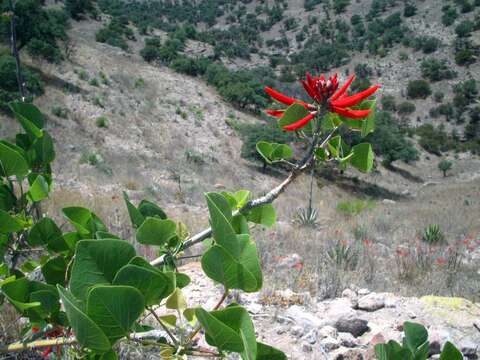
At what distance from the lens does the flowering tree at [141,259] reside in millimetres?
428

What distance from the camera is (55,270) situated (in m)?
0.76

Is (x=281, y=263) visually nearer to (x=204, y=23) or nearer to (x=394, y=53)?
(x=394, y=53)

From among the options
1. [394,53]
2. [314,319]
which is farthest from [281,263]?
[394,53]

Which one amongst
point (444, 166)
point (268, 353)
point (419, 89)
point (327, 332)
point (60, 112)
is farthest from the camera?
point (419, 89)

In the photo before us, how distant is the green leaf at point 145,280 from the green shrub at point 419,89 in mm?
39048

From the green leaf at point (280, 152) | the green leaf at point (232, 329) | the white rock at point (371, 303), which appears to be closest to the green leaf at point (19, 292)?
the green leaf at point (232, 329)

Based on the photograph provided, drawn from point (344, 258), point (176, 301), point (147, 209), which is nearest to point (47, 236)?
point (147, 209)

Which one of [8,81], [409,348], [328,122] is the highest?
[328,122]

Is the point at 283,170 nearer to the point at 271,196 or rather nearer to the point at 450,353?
the point at 271,196

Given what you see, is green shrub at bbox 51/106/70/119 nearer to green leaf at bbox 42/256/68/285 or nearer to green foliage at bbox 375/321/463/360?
green leaf at bbox 42/256/68/285

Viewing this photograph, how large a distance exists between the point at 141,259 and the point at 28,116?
61 cm

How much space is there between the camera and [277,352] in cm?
55

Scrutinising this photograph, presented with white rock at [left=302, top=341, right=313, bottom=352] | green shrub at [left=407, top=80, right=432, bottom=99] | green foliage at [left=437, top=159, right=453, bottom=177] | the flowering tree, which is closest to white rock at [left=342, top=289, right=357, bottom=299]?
white rock at [left=302, top=341, right=313, bottom=352]

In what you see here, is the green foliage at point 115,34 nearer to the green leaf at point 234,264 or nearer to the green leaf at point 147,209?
the green leaf at point 147,209
